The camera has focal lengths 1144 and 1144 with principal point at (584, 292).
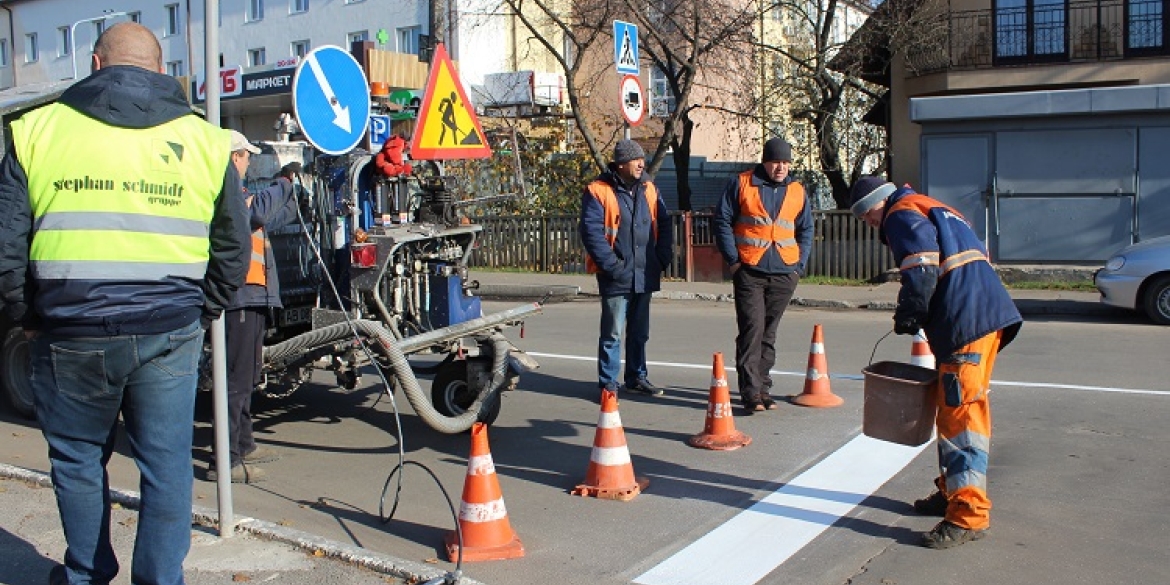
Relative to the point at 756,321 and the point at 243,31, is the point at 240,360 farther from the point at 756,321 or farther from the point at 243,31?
the point at 243,31

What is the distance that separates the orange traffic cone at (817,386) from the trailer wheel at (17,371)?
5.72 meters

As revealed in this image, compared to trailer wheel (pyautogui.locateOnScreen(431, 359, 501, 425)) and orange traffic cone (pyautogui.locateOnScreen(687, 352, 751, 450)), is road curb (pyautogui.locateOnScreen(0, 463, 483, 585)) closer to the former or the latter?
trailer wheel (pyautogui.locateOnScreen(431, 359, 501, 425))

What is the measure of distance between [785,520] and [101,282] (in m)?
3.58

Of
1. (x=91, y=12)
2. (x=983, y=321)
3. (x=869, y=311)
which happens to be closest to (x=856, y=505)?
(x=983, y=321)

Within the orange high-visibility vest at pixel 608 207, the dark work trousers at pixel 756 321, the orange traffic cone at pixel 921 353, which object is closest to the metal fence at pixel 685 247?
the orange traffic cone at pixel 921 353

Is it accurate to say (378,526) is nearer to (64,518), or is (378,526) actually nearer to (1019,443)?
(64,518)

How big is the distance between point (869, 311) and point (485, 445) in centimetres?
1139

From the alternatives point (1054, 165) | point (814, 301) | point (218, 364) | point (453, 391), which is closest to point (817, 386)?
point (453, 391)

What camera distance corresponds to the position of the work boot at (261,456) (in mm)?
7183

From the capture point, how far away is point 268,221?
6570 mm

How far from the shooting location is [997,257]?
18.6m

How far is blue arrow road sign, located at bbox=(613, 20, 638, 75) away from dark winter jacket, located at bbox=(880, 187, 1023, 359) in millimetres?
9339

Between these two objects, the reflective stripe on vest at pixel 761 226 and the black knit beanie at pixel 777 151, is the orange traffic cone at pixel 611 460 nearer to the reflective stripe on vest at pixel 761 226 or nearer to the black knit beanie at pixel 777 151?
the reflective stripe on vest at pixel 761 226

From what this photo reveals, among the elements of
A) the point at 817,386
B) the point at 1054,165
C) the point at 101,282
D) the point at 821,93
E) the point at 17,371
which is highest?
the point at 821,93
